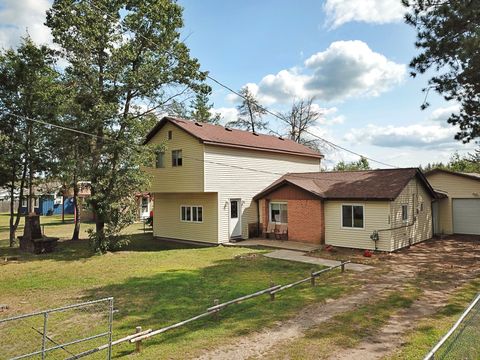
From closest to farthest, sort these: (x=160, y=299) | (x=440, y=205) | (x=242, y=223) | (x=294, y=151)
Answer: (x=160, y=299) → (x=242, y=223) → (x=440, y=205) → (x=294, y=151)

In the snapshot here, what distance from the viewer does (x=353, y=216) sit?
18.5 m

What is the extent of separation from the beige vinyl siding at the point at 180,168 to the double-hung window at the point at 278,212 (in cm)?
527

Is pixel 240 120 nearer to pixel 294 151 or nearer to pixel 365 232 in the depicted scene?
pixel 294 151

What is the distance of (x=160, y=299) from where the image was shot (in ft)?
34.2

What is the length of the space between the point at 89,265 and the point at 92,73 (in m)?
9.85

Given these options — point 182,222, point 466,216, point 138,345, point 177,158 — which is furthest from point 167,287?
point 466,216

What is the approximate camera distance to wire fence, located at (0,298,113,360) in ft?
22.8

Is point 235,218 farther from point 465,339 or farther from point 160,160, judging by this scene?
point 465,339

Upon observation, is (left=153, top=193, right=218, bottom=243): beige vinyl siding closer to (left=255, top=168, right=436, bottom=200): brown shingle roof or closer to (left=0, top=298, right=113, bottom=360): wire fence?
(left=255, top=168, right=436, bottom=200): brown shingle roof

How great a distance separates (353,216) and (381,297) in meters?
8.47

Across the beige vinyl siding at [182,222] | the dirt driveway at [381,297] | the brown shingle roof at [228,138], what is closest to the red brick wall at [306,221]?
the dirt driveway at [381,297]

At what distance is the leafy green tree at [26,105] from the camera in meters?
18.9

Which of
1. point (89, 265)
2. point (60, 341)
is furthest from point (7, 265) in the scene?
point (60, 341)

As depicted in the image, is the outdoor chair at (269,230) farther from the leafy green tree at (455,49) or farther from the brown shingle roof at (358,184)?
the leafy green tree at (455,49)
